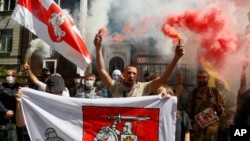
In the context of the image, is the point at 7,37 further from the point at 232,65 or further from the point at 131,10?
the point at 232,65

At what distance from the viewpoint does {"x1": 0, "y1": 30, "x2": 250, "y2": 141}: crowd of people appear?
4359mm

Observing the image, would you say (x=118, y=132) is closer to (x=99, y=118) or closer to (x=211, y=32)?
(x=99, y=118)

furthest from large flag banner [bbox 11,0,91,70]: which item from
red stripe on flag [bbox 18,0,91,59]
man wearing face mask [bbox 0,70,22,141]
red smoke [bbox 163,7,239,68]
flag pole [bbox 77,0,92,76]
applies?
flag pole [bbox 77,0,92,76]

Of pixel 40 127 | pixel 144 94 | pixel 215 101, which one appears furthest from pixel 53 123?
pixel 215 101

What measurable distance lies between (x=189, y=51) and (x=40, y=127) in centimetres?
524

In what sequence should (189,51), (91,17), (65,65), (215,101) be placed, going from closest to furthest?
1. (215,101)
2. (189,51)
3. (91,17)
4. (65,65)

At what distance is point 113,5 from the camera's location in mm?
10438

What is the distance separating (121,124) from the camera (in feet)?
13.7

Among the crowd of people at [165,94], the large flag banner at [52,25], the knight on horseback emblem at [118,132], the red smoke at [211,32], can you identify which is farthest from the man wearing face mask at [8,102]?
the red smoke at [211,32]

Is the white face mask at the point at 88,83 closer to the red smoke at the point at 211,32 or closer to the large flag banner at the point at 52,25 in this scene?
the large flag banner at the point at 52,25

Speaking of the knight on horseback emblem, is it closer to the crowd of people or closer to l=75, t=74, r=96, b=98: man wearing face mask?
the crowd of people

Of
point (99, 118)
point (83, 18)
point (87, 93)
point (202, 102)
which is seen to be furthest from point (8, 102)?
point (83, 18)

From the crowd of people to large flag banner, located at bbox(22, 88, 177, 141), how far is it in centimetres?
14

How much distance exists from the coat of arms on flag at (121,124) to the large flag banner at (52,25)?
177 centimetres
